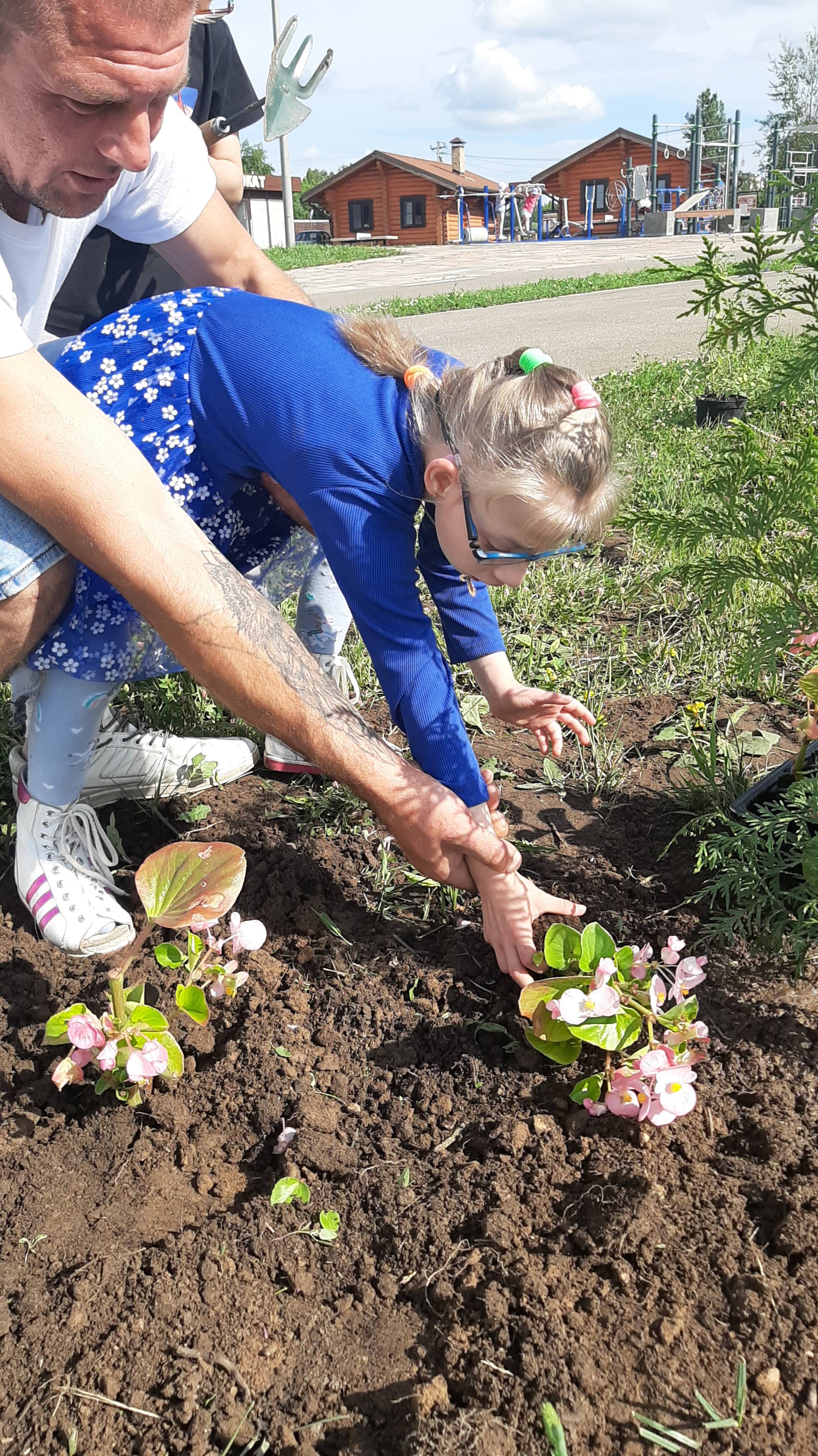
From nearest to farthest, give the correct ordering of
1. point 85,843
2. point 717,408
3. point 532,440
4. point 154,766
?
A: 1. point 532,440
2. point 85,843
3. point 154,766
4. point 717,408

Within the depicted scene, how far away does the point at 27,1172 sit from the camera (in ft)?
5.28

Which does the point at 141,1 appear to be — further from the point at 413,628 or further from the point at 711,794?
the point at 711,794

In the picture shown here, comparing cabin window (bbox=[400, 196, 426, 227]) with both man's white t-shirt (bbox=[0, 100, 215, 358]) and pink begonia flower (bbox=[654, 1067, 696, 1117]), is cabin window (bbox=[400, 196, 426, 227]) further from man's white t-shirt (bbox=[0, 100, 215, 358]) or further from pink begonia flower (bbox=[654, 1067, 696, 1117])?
pink begonia flower (bbox=[654, 1067, 696, 1117])

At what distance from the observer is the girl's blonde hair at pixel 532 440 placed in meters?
1.72

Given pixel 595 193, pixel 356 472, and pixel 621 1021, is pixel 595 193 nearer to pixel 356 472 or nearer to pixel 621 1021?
pixel 356 472

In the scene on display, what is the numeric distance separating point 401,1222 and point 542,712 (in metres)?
1.07

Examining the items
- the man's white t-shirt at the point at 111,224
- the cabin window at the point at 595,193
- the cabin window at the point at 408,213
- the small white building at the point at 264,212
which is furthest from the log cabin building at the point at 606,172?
the man's white t-shirt at the point at 111,224

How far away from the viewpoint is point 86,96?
5.02 ft

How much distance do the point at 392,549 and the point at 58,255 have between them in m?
0.93

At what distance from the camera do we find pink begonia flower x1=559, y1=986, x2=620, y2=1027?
5.00 feet

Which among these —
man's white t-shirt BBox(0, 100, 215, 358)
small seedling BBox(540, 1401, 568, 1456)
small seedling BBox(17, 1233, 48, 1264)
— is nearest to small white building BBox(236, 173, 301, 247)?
man's white t-shirt BBox(0, 100, 215, 358)

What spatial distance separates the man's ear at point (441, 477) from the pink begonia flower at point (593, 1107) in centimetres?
104

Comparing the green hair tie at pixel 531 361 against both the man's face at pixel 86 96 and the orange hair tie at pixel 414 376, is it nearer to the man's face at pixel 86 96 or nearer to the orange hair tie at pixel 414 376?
the orange hair tie at pixel 414 376

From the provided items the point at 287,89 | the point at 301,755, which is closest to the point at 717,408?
the point at 287,89
